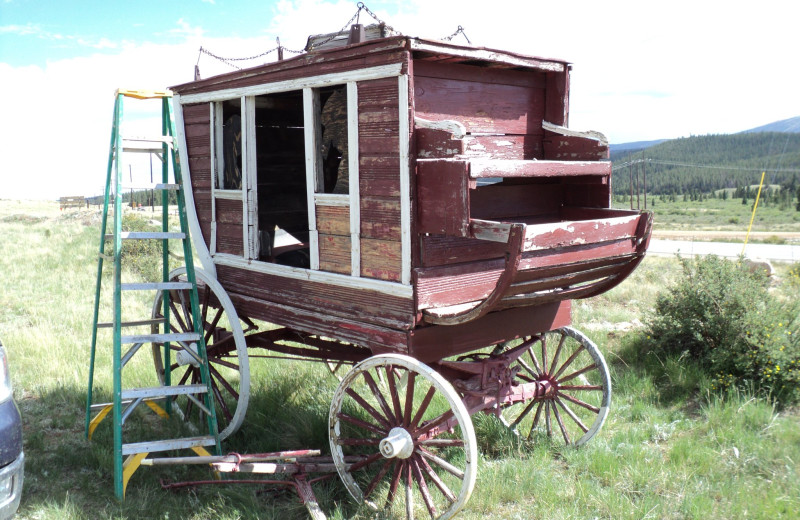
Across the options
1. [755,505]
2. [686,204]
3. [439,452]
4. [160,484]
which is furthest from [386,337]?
[686,204]

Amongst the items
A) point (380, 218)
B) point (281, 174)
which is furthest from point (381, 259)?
point (281, 174)

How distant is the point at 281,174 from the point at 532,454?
3.46 metres

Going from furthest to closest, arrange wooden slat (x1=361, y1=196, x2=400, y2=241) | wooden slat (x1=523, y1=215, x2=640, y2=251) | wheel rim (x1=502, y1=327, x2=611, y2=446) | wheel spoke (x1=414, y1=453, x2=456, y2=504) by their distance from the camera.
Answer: wheel rim (x1=502, y1=327, x2=611, y2=446) < wooden slat (x1=361, y1=196, x2=400, y2=241) < wheel spoke (x1=414, y1=453, x2=456, y2=504) < wooden slat (x1=523, y1=215, x2=640, y2=251)

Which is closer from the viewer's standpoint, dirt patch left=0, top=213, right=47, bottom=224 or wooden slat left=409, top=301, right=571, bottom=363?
wooden slat left=409, top=301, right=571, bottom=363

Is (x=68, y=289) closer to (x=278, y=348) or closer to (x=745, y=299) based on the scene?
(x=278, y=348)

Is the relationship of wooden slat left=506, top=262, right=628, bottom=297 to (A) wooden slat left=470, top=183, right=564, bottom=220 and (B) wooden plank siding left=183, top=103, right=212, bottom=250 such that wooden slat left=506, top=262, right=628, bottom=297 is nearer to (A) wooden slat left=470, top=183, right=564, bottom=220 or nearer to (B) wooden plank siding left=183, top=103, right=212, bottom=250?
(A) wooden slat left=470, top=183, right=564, bottom=220

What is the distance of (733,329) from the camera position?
6.16 meters

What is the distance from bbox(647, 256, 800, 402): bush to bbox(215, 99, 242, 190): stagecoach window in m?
4.48

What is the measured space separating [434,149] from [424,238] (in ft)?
1.73

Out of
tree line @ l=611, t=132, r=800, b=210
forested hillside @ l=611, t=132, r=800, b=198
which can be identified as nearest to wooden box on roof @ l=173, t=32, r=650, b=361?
tree line @ l=611, t=132, r=800, b=210

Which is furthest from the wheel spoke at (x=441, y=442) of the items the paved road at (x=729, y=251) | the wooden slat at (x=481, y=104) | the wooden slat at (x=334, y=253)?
the paved road at (x=729, y=251)

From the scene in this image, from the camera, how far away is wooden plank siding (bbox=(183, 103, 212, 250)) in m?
5.43

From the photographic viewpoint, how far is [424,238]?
3.81 meters

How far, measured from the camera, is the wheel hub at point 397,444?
12.4 ft
